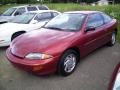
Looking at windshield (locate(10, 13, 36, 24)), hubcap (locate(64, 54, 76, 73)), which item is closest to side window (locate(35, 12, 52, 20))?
windshield (locate(10, 13, 36, 24))

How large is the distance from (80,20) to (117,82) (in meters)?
3.45

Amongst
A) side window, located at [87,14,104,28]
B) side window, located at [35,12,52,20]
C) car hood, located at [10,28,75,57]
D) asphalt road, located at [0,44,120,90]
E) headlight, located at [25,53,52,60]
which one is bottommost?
asphalt road, located at [0,44,120,90]

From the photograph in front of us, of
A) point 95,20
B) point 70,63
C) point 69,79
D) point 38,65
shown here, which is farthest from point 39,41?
point 95,20

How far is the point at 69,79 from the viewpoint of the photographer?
4883mm

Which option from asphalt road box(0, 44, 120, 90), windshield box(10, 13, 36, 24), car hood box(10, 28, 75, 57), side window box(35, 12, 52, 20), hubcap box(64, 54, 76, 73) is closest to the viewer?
asphalt road box(0, 44, 120, 90)

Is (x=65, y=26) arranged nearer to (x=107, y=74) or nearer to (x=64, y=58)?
(x=64, y=58)

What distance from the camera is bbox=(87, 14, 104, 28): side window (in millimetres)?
5851

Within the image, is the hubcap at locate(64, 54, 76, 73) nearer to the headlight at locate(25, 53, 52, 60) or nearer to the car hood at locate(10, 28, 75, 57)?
the car hood at locate(10, 28, 75, 57)

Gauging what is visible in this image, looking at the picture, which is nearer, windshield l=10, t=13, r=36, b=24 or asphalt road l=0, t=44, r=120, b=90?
asphalt road l=0, t=44, r=120, b=90

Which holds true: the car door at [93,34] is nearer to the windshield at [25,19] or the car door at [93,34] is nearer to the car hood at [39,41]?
the car hood at [39,41]

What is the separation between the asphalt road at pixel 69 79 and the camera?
457cm

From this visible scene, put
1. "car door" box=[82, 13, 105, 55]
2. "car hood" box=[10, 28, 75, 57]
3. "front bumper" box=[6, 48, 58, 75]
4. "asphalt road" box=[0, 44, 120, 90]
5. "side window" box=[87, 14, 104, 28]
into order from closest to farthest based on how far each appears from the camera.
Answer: "front bumper" box=[6, 48, 58, 75], "asphalt road" box=[0, 44, 120, 90], "car hood" box=[10, 28, 75, 57], "car door" box=[82, 13, 105, 55], "side window" box=[87, 14, 104, 28]

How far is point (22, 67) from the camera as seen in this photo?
15.0 feet

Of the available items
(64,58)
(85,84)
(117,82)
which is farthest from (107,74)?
(117,82)
